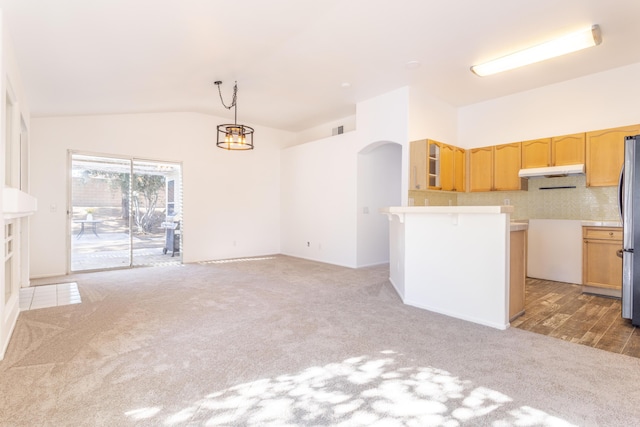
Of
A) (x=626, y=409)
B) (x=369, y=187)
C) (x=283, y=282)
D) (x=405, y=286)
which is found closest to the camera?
(x=626, y=409)

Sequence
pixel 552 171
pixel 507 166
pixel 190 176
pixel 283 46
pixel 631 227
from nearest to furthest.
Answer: pixel 631 227, pixel 283 46, pixel 552 171, pixel 507 166, pixel 190 176

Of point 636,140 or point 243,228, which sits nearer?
point 636,140

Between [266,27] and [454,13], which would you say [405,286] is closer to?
[454,13]

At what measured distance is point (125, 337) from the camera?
9.05ft

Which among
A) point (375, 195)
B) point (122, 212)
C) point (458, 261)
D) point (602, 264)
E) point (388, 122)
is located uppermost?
point (388, 122)

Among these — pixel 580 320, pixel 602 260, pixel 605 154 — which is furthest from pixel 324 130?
pixel 580 320

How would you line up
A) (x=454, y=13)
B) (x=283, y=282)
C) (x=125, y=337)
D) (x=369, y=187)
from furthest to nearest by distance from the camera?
(x=369, y=187)
(x=283, y=282)
(x=454, y=13)
(x=125, y=337)

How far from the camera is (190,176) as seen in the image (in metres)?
6.75

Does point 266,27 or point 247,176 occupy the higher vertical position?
point 266,27

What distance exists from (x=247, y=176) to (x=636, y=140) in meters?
6.51

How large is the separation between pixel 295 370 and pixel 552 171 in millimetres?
4820

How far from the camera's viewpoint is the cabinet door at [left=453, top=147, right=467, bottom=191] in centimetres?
578

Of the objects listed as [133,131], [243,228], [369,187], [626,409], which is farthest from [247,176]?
[626,409]

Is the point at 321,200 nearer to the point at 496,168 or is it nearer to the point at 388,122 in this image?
the point at 388,122
